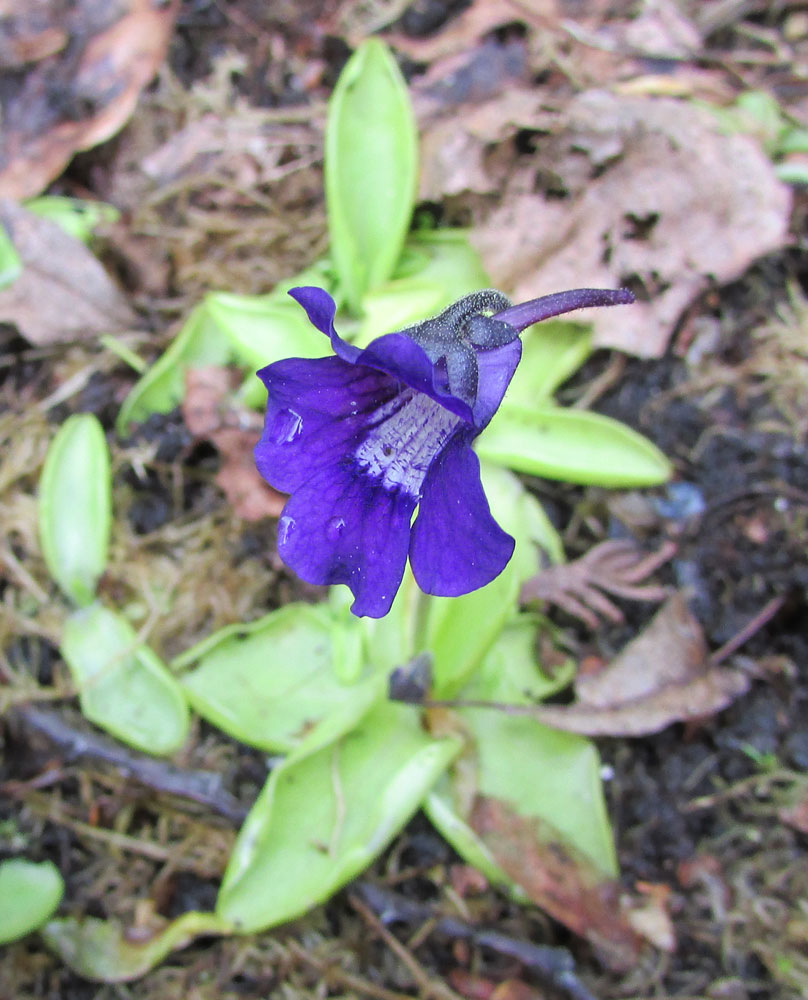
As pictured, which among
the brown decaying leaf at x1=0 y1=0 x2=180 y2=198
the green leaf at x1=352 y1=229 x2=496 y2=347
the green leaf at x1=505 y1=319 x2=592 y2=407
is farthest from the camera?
the brown decaying leaf at x1=0 y1=0 x2=180 y2=198

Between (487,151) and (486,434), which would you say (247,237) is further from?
(486,434)

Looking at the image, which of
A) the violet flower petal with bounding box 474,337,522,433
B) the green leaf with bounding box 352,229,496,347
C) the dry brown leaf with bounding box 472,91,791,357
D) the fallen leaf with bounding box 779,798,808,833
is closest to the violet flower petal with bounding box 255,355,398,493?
the violet flower petal with bounding box 474,337,522,433

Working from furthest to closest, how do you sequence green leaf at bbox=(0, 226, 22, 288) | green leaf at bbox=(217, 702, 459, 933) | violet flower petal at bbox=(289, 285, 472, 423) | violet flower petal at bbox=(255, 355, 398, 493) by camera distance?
green leaf at bbox=(0, 226, 22, 288) → green leaf at bbox=(217, 702, 459, 933) → violet flower petal at bbox=(255, 355, 398, 493) → violet flower petal at bbox=(289, 285, 472, 423)

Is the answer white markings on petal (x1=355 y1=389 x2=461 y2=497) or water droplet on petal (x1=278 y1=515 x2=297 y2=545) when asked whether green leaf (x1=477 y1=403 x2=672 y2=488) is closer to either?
white markings on petal (x1=355 y1=389 x2=461 y2=497)

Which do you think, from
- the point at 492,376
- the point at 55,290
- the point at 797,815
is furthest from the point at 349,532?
the point at 55,290

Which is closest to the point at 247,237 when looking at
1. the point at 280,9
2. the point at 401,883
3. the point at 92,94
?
the point at 92,94
